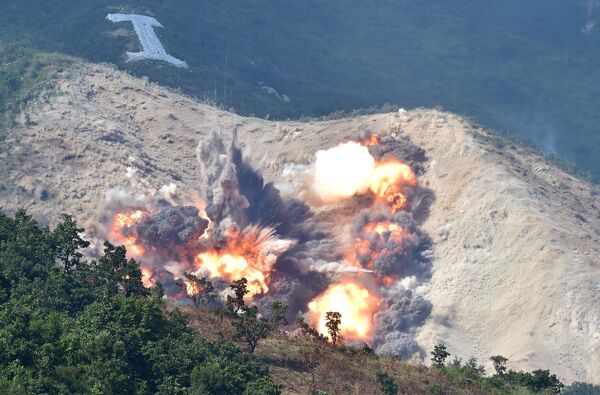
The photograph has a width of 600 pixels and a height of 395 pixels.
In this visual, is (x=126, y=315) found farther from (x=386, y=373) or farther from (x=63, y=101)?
(x=63, y=101)

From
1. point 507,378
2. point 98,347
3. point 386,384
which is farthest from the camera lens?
point 507,378

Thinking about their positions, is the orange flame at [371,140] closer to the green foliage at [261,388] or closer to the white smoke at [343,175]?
the white smoke at [343,175]

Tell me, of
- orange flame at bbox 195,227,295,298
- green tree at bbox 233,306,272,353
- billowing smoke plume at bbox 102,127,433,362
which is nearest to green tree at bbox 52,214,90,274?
green tree at bbox 233,306,272,353

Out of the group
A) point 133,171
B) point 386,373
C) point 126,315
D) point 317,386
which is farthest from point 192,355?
point 133,171

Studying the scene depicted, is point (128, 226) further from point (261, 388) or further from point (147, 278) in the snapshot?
point (261, 388)

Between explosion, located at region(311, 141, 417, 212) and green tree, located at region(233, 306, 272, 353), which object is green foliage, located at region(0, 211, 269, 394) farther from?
explosion, located at region(311, 141, 417, 212)

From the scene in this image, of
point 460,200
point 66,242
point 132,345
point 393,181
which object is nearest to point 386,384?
point 132,345

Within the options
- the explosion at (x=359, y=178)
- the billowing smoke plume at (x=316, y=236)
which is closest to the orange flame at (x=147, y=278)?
the billowing smoke plume at (x=316, y=236)
